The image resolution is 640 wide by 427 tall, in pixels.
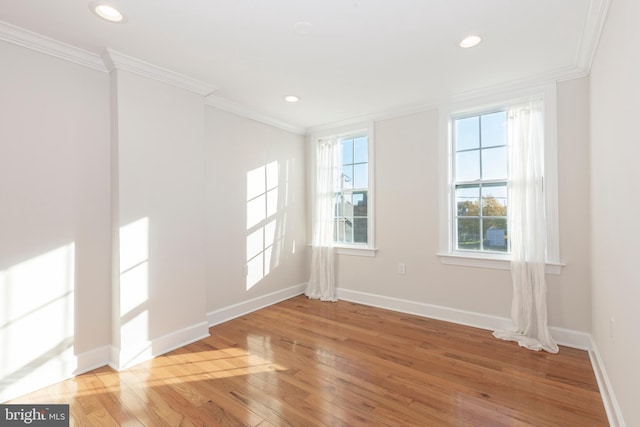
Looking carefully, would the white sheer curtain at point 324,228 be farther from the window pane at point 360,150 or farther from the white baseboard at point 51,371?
the white baseboard at point 51,371

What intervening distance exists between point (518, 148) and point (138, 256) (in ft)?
12.2

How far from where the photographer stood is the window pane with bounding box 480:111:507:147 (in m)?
3.29

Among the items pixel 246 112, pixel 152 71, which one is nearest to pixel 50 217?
pixel 152 71

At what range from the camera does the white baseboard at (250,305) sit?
138 inches

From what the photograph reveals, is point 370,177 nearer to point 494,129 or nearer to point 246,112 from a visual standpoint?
point 494,129

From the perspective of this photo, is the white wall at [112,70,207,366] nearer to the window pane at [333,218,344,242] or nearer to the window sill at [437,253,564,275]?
the window pane at [333,218,344,242]

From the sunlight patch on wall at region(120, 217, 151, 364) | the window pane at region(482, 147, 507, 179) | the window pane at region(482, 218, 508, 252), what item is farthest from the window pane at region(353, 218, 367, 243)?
the sunlight patch on wall at region(120, 217, 151, 364)

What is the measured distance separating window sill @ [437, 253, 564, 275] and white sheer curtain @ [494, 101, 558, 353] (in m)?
0.12

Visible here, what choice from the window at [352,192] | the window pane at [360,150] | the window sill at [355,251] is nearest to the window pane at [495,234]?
the window sill at [355,251]

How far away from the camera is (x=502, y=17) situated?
206 cm

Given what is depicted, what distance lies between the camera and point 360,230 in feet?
14.4

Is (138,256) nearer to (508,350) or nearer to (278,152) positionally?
(278,152)

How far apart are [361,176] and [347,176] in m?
0.24

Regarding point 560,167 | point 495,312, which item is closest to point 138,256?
point 495,312
